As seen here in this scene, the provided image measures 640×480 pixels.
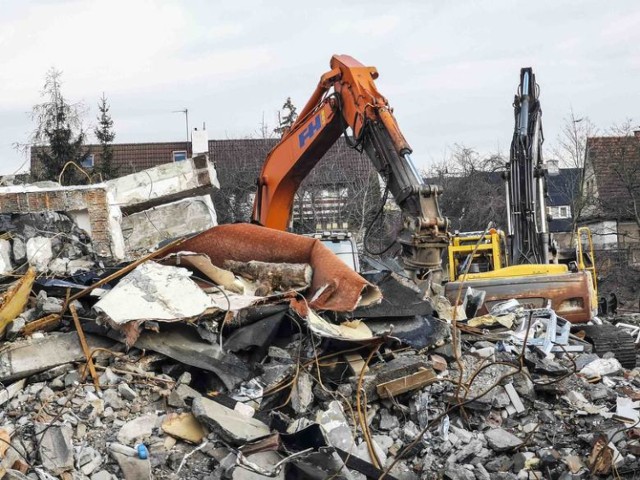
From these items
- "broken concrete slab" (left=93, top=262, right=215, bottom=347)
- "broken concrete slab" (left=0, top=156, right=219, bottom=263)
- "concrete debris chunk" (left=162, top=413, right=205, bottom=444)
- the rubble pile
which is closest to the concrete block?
"broken concrete slab" (left=0, top=156, right=219, bottom=263)

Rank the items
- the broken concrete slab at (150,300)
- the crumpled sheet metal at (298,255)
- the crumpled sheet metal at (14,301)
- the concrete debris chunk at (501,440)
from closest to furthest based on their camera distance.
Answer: the concrete debris chunk at (501,440)
the broken concrete slab at (150,300)
the crumpled sheet metal at (14,301)
the crumpled sheet metal at (298,255)

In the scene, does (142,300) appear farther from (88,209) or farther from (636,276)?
(636,276)

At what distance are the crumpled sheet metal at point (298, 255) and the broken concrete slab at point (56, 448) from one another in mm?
2385

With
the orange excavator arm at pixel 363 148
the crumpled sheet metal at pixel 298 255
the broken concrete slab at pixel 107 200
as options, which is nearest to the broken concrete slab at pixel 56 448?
the crumpled sheet metal at pixel 298 255

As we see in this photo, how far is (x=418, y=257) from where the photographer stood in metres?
8.66

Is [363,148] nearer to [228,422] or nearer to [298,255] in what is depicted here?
[298,255]

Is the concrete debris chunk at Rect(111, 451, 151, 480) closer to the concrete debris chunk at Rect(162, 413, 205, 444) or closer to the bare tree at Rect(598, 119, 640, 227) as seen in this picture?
the concrete debris chunk at Rect(162, 413, 205, 444)

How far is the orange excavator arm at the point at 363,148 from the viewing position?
8.63m

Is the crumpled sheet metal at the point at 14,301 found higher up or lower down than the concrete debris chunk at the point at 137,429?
higher up

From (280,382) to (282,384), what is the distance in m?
0.03

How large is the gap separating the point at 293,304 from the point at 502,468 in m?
2.16

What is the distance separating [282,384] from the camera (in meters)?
6.55

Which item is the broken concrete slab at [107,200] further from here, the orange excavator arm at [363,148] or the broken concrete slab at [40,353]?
the broken concrete slab at [40,353]

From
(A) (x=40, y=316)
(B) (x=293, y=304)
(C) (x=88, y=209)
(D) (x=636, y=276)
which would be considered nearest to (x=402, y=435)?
(B) (x=293, y=304)
